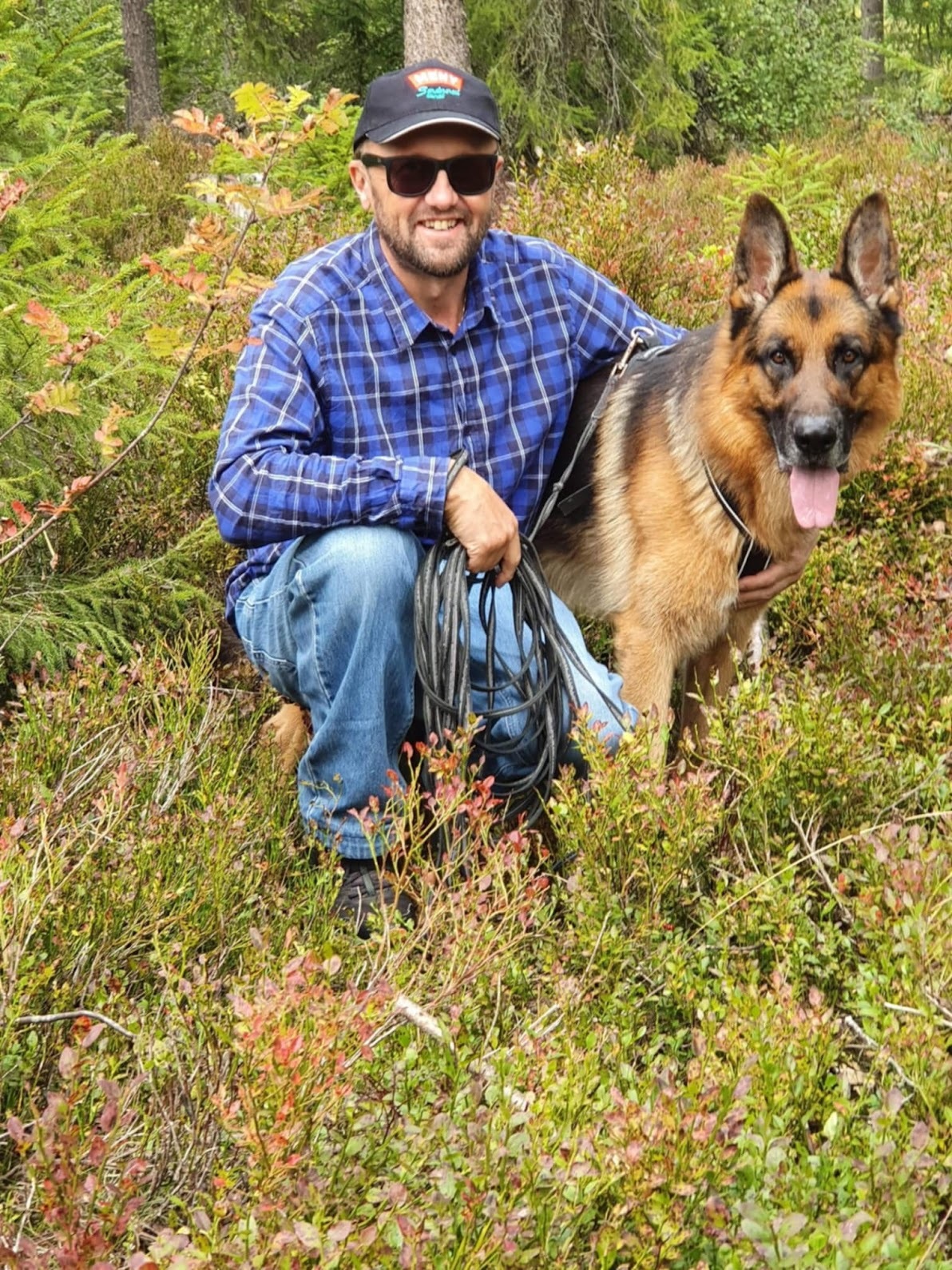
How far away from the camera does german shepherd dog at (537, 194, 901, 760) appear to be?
3133mm

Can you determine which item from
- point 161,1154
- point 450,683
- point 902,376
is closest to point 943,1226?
point 161,1154

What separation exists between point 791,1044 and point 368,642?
57.3 inches

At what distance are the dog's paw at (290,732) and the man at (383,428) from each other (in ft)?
0.68

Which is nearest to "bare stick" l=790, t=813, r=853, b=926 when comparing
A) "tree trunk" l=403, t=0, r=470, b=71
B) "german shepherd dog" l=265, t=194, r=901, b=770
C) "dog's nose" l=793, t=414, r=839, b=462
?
"german shepherd dog" l=265, t=194, r=901, b=770

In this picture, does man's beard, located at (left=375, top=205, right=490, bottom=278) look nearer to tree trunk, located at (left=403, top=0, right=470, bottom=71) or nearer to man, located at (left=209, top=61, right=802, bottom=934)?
man, located at (left=209, top=61, right=802, bottom=934)

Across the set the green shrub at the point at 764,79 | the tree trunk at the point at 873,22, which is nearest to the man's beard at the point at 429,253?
the green shrub at the point at 764,79

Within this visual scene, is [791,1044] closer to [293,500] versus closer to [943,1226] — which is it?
[943,1226]

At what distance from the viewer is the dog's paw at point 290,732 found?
3.35 m

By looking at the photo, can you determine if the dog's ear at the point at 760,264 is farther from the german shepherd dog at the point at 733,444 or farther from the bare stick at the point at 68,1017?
the bare stick at the point at 68,1017

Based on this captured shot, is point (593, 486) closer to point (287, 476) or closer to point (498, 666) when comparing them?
point (498, 666)

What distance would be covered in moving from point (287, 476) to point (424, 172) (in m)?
0.93

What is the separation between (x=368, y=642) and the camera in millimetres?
2855

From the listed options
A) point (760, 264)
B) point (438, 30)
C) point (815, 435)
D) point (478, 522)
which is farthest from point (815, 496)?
point (438, 30)

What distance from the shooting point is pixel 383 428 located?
316cm
